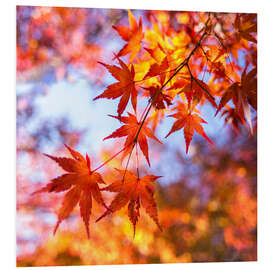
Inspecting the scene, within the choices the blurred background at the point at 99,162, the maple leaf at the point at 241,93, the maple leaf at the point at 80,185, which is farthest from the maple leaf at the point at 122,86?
the blurred background at the point at 99,162

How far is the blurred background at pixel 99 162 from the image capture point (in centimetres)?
120

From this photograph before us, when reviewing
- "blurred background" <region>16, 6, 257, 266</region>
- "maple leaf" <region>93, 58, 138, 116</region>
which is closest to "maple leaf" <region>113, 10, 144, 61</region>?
"maple leaf" <region>93, 58, 138, 116</region>

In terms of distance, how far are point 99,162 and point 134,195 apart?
684 mm

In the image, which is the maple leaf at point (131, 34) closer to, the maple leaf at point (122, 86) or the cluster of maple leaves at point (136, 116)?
the cluster of maple leaves at point (136, 116)

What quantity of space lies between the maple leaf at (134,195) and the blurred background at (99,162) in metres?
0.55

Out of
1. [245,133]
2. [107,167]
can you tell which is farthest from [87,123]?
[245,133]

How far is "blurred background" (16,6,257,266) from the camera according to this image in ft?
3.94

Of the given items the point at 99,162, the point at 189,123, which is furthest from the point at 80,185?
the point at 99,162

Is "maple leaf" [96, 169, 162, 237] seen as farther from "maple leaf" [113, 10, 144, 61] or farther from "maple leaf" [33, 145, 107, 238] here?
"maple leaf" [113, 10, 144, 61]

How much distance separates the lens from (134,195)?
67 cm

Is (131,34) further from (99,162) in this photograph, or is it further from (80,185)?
(99,162)

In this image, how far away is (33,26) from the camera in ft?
3.83

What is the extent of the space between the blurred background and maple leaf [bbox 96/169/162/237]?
546 mm
